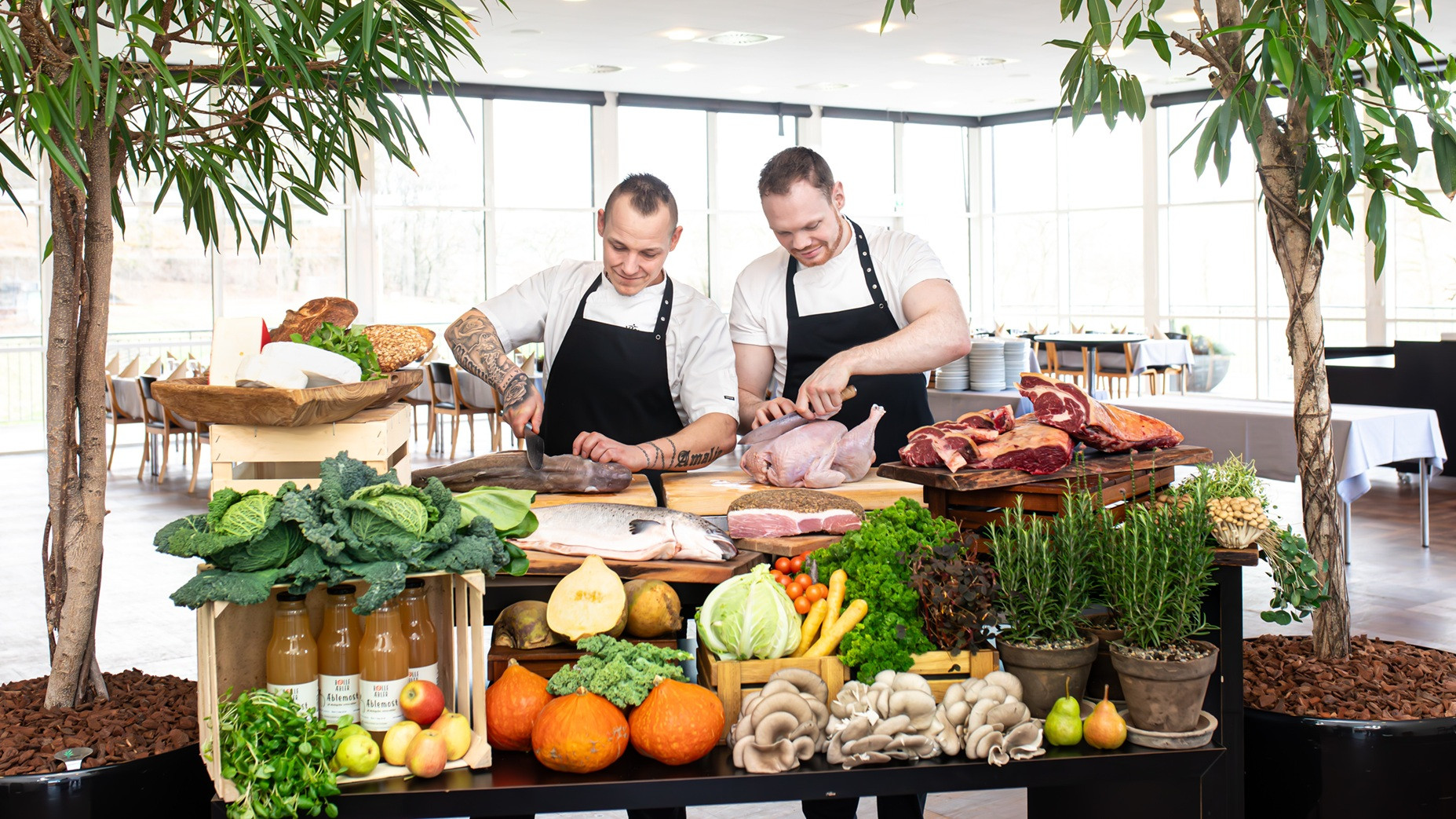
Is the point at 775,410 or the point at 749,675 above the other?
the point at 775,410

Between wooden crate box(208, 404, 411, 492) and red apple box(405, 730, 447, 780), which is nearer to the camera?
red apple box(405, 730, 447, 780)

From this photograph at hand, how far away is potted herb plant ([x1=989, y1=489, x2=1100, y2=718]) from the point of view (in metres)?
1.96

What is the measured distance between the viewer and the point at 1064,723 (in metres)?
1.89

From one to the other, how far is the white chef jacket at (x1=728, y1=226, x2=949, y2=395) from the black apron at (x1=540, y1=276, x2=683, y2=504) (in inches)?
11.6

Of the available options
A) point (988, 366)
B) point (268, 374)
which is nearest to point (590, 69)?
point (988, 366)

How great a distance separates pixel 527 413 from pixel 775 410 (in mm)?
640

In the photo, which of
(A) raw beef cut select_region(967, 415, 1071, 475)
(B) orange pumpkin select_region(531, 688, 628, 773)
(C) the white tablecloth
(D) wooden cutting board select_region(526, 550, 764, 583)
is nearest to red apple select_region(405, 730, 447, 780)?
(B) orange pumpkin select_region(531, 688, 628, 773)

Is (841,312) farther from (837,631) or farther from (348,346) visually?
(837,631)

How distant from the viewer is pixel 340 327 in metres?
2.57

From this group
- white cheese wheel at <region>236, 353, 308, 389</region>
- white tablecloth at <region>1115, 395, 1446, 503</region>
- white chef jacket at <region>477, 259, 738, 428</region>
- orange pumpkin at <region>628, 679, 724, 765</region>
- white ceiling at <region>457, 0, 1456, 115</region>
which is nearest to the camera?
orange pumpkin at <region>628, 679, 724, 765</region>

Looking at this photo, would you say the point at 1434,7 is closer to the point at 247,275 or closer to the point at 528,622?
the point at 528,622

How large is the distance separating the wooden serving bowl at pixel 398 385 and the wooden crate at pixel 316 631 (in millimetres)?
522

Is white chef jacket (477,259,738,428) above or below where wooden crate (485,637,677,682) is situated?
above

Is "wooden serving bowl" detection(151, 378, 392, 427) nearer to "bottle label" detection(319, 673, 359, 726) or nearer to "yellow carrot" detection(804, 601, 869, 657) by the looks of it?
"bottle label" detection(319, 673, 359, 726)
